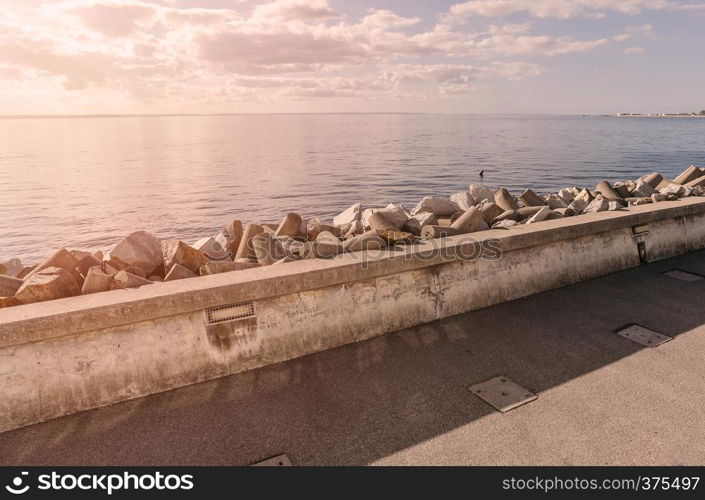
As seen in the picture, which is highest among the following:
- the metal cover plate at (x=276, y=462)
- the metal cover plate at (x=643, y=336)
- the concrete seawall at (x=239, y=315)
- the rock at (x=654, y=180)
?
the rock at (x=654, y=180)

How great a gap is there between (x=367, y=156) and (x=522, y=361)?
5057 cm

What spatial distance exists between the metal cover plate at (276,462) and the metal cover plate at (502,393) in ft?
5.84

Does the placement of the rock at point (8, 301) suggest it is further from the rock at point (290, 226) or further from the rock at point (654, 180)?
the rock at point (654, 180)

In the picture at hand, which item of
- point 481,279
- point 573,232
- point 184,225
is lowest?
point 184,225

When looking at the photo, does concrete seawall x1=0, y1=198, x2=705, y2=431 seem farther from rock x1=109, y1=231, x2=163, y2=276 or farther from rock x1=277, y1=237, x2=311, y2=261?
rock x1=109, y1=231, x2=163, y2=276

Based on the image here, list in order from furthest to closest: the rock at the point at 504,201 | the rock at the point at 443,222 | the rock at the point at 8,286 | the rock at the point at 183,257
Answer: the rock at the point at 504,201 → the rock at the point at 443,222 → the rock at the point at 183,257 → the rock at the point at 8,286

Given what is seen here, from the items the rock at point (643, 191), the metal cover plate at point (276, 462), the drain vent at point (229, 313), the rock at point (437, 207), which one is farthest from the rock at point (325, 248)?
the rock at point (643, 191)

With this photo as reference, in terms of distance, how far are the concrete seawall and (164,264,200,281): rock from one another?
457mm

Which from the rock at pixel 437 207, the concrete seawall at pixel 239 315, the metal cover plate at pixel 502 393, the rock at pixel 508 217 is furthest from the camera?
the rock at pixel 437 207

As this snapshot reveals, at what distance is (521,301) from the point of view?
19.6 feet

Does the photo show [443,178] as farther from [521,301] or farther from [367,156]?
[521,301]

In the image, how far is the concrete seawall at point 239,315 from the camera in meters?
3.67

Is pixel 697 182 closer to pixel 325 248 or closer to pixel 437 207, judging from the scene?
pixel 437 207
